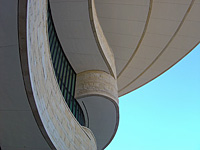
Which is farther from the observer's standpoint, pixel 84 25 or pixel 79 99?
pixel 79 99

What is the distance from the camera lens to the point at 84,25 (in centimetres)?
991

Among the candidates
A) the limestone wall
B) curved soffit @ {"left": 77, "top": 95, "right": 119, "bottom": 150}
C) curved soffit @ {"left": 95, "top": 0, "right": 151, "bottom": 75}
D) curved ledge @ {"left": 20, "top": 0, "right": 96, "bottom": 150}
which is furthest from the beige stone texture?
curved soffit @ {"left": 95, "top": 0, "right": 151, "bottom": 75}

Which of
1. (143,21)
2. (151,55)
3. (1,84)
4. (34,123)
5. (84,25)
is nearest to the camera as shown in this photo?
(1,84)

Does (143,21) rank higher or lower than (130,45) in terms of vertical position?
higher

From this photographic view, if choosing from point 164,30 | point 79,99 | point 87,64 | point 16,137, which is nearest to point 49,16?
point 87,64

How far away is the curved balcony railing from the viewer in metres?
9.92

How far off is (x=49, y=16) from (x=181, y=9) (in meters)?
8.15

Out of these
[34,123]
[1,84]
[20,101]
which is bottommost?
[34,123]

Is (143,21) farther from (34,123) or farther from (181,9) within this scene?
(34,123)

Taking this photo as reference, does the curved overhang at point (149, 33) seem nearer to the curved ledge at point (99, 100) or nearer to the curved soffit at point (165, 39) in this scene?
the curved soffit at point (165, 39)

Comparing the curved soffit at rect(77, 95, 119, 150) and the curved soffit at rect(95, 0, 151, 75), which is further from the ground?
the curved soffit at rect(95, 0, 151, 75)

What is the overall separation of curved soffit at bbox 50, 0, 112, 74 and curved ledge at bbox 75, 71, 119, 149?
1.62 feet

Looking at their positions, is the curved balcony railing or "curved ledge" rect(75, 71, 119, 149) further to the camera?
"curved ledge" rect(75, 71, 119, 149)

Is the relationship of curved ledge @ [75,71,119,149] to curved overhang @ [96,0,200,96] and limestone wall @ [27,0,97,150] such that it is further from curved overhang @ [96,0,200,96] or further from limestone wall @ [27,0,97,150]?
curved overhang @ [96,0,200,96]
